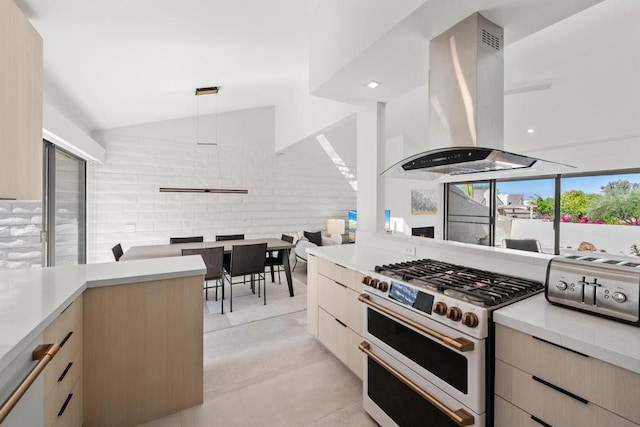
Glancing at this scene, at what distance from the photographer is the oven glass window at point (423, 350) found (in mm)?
1173

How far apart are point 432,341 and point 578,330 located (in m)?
0.53

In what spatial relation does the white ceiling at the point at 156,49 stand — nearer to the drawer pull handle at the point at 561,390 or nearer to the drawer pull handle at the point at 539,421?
the drawer pull handle at the point at 561,390

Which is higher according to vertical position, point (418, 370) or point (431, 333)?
point (431, 333)

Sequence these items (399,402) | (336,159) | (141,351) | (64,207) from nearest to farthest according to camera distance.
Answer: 1. (399,402)
2. (141,351)
3. (64,207)
4. (336,159)

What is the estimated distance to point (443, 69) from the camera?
1623 mm

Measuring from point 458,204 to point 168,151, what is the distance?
227 inches

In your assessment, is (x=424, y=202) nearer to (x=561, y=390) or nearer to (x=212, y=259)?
(x=212, y=259)

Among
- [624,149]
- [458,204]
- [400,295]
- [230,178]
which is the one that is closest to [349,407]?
[400,295]

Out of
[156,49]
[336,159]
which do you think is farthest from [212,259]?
[336,159]

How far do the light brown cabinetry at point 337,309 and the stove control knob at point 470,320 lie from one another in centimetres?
81

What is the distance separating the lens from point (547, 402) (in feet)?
3.18

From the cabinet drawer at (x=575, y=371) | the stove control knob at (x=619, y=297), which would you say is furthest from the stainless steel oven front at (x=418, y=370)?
the stove control knob at (x=619, y=297)

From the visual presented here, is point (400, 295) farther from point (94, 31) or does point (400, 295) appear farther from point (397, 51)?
point (94, 31)

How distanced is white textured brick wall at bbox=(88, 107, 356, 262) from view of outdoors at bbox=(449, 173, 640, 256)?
307 centimetres
